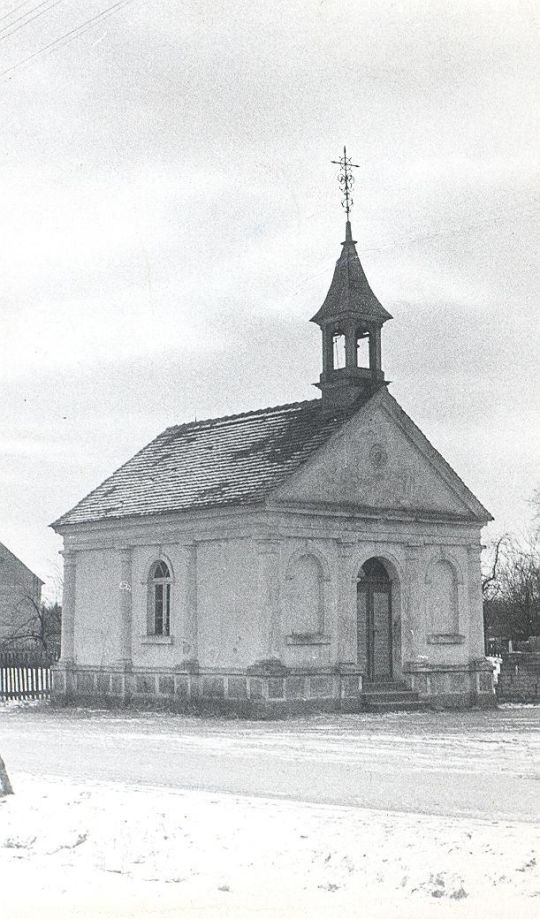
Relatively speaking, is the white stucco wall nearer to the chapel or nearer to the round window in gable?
the chapel

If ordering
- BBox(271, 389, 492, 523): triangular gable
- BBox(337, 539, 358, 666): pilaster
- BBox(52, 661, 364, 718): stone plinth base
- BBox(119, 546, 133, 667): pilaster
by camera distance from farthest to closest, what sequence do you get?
BBox(119, 546, 133, 667): pilaster < BBox(271, 389, 492, 523): triangular gable < BBox(337, 539, 358, 666): pilaster < BBox(52, 661, 364, 718): stone plinth base

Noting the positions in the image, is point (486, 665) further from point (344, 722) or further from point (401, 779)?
point (401, 779)

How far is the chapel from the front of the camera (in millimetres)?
27094

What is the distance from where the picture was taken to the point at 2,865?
9.76m

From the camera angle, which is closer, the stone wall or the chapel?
the chapel

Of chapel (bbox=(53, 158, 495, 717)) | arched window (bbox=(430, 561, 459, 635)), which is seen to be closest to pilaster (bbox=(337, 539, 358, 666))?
chapel (bbox=(53, 158, 495, 717))

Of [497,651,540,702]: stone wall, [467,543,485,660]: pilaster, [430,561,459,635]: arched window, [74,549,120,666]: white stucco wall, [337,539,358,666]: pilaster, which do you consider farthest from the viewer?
[497,651,540,702]: stone wall

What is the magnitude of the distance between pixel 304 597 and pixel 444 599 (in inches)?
179

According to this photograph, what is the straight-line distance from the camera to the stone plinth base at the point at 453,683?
2920 cm

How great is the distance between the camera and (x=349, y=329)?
29672mm

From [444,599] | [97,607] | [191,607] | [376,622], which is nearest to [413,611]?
[376,622]

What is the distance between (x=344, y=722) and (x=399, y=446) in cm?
765

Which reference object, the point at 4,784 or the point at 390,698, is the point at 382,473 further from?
the point at 4,784

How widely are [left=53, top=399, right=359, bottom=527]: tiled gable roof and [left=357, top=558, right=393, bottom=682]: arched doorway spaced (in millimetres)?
3354
